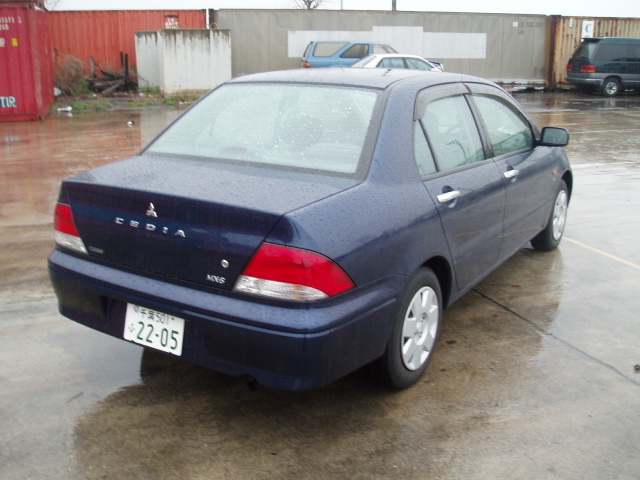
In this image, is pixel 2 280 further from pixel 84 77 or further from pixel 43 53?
pixel 84 77

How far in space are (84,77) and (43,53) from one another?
5256mm

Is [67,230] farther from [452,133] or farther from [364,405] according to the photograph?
[452,133]

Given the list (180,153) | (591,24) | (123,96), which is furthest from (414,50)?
(180,153)

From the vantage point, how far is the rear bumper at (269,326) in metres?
2.69

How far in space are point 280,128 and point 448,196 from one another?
943 millimetres

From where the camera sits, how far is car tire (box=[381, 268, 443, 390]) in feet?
10.5

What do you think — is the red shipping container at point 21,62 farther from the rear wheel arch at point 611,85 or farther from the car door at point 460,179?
the rear wheel arch at point 611,85

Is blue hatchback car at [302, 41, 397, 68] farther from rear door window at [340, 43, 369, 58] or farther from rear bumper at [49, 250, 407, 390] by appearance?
rear bumper at [49, 250, 407, 390]

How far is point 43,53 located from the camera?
601 inches

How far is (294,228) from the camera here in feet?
8.81

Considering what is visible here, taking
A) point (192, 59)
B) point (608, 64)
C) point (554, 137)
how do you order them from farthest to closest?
point (608, 64) → point (192, 59) → point (554, 137)

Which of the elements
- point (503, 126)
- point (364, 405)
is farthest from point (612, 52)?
point (364, 405)

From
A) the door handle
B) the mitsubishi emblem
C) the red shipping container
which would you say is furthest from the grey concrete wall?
the mitsubishi emblem

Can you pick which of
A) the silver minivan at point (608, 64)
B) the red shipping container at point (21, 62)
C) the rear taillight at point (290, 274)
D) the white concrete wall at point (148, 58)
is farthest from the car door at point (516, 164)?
the silver minivan at point (608, 64)
